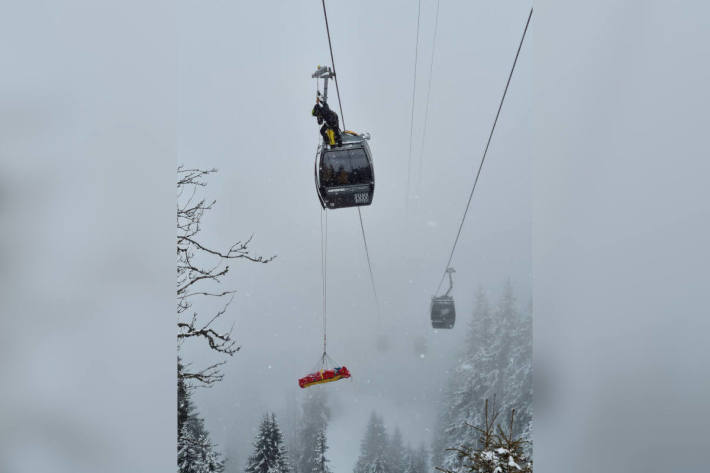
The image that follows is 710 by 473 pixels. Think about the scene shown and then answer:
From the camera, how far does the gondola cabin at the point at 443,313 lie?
6450mm

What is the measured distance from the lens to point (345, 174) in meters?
3.44

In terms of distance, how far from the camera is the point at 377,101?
17891mm

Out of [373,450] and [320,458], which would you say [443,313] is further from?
[373,450]

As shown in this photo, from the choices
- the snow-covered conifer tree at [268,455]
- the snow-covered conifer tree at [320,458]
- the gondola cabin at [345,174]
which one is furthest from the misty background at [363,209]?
the gondola cabin at [345,174]

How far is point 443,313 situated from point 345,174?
12.3 feet

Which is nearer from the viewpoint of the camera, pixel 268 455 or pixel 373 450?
pixel 268 455

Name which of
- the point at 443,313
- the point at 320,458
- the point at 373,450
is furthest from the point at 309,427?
the point at 443,313

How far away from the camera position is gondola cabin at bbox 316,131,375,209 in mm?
3438

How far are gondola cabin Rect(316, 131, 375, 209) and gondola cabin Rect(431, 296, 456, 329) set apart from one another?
346 cm

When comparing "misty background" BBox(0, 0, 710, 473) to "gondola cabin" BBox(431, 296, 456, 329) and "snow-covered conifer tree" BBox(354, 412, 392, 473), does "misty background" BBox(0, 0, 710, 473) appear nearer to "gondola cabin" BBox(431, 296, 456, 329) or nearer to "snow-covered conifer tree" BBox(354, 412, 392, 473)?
"gondola cabin" BBox(431, 296, 456, 329)

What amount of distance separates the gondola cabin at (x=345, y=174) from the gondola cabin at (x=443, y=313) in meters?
3.46

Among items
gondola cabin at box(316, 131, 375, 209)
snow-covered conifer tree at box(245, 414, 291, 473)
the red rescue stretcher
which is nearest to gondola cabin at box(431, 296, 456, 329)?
the red rescue stretcher
